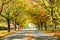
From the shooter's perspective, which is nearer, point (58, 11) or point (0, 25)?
point (58, 11)

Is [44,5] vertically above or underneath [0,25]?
above

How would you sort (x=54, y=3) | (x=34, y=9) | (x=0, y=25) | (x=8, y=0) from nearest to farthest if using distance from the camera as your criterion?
(x=8, y=0), (x=54, y=3), (x=34, y=9), (x=0, y=25)

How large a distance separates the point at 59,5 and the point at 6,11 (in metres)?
12.9

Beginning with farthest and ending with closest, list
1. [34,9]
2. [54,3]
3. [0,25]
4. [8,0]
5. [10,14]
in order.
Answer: [0,25]
[34,9]
[10,14]
[54,3]
[8,0]

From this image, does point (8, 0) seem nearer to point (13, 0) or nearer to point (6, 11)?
point (13, 0)

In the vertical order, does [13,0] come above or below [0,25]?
above

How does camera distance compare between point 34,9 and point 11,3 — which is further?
point 34,9

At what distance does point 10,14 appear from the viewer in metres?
51.9

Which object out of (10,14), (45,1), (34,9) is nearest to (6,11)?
(10,14)

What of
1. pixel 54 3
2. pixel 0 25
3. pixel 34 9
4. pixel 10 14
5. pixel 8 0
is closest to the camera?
pixel 8 0

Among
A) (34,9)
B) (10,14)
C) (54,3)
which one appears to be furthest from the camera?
(34,9)

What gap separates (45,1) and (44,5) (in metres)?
1.09

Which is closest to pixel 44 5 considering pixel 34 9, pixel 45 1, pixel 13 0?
pixel 45 1

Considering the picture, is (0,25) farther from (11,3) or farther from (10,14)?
(11,3)
